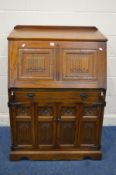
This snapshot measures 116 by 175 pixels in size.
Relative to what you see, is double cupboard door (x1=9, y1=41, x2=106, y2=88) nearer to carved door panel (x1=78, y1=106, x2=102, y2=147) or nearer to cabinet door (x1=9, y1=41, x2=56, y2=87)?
cabinet door (x1=9, y1=41, x2=56, y2=87)

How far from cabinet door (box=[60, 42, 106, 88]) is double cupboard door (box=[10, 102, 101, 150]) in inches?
9.1

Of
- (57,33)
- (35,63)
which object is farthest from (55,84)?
→ (57,33)

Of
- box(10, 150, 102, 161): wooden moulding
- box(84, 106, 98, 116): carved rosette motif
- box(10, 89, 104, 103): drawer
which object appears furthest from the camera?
box(10, 150, 102, 161): wooden moulding

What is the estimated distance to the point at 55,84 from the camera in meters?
2.45

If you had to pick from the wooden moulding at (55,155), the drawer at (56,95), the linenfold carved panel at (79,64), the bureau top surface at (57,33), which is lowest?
the wooden moulding at (55,155)

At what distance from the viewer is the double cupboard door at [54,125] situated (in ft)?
8.26

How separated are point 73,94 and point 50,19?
3.15 feet

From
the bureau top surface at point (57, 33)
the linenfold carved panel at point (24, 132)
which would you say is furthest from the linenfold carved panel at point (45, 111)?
the bureau top surface at point (57, 33)

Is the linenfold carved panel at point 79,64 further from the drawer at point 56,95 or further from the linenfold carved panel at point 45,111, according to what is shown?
the linenfold carved panel at point 45,111

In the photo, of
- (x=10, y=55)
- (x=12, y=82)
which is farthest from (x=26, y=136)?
(x=10, y=55)

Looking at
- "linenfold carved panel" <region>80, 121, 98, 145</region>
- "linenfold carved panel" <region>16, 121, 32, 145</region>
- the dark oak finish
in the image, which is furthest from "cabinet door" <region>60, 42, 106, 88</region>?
"linenfold carved panel" <region>16, 121, 32, 145</region>

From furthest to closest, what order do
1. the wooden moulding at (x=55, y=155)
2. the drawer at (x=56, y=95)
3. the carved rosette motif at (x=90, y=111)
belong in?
the wooden moulding at (x=55, y=155) < the carved rosette motif at (x=90, y=111) < the drawer at (x=56, y=95)

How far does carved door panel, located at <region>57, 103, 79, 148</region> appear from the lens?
2.54 metres

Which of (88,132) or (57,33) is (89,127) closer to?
(88,132)
